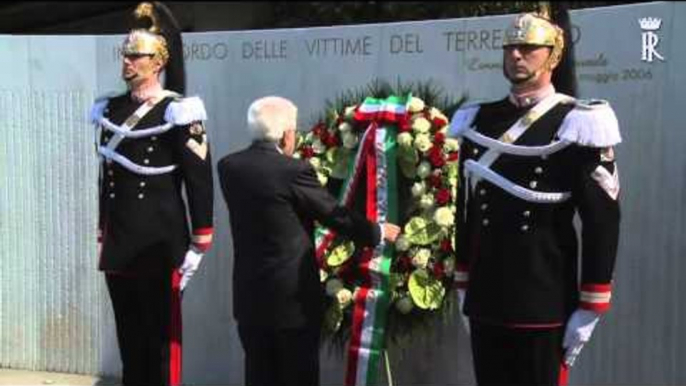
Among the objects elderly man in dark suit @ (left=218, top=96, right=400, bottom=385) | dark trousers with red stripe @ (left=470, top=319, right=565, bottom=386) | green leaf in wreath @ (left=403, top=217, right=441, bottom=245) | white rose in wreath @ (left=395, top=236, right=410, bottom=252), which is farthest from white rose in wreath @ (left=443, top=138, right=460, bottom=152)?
dark trousers with red stripe @ (left=470, top=319, right=565, bottom=386)

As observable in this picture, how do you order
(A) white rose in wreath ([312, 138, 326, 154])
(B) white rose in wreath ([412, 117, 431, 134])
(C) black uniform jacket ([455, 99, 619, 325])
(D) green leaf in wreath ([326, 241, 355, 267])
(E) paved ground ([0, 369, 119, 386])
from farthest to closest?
(E) paved ground ([0, 369, 119, 386]), (A) white rose in wreath ([312, 138, 326, 154]), (D) green leaf in wreath ([326, 241, 355, 267]), (B) white rose in wreath ([412, 117, 431, 134]), (C) black uniform jacket ([455, 99, 619, 325])

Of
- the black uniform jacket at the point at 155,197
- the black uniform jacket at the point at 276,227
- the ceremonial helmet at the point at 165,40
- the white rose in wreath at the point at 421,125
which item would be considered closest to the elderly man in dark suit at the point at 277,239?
the black uniform jacket at the point at 276,227

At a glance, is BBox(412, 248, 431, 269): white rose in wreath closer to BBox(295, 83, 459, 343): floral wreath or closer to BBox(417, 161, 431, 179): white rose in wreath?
BBox(295, 83, 459, 343): floral wreath

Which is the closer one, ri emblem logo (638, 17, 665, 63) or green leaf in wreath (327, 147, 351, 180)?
ri emblem logo (638, 17, 665, 63)

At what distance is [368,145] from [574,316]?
1.51 metres

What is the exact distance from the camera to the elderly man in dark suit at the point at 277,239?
4.00 m

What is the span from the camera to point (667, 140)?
4.58m

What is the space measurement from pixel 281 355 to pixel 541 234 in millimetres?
1160

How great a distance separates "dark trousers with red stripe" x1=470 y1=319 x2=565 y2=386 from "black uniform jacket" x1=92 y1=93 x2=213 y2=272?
4.90 ft

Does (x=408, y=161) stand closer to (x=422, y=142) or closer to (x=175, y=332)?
(x=422, y=142)

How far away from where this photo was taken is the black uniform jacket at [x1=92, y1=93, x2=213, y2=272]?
183 inches

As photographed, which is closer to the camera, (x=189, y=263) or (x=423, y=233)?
(x=189, y=263)

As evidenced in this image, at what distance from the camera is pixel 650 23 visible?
4578mm

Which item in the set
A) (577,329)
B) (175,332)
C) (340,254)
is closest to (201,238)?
(175,332)
